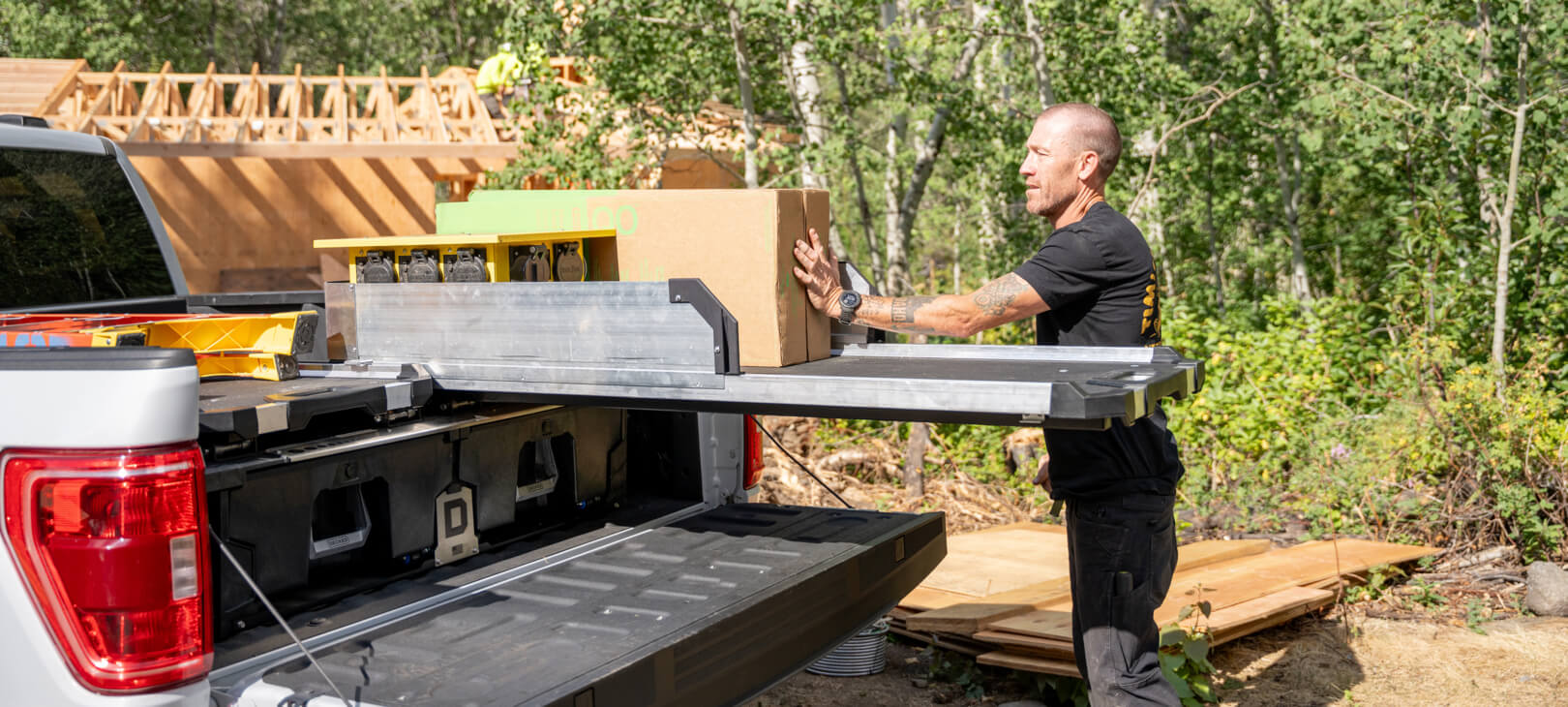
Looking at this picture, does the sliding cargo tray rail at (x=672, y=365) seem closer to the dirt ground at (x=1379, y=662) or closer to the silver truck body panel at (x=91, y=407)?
the silver truck body panel at (x=91, y=407)

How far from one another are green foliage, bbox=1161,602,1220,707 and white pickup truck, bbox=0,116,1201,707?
4.17 feet

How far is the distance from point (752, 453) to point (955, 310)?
1.17 m

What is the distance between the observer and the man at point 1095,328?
3.46 meters

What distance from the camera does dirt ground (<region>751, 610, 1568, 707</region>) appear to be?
16.4ft

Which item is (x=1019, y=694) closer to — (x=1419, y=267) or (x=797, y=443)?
(x=797, y=443)

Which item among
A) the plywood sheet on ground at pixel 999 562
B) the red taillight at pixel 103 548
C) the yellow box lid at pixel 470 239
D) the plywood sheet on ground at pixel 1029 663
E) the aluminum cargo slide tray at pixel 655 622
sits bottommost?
the plywood sheet on ground at pixel 1029 663

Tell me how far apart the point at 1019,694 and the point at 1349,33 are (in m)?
5.77

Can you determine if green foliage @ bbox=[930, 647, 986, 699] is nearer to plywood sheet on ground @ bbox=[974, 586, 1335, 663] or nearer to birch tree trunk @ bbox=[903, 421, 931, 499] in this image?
plywood sheet on ground @ bbox=[974, 586, 1335, 663]

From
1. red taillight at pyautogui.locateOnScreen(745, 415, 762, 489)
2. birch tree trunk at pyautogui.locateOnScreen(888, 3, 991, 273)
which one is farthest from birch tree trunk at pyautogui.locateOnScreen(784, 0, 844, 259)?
red taillight at pyautogui.locateOnScreen(745, 415, 762, 489)

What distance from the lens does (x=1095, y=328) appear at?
141 inches

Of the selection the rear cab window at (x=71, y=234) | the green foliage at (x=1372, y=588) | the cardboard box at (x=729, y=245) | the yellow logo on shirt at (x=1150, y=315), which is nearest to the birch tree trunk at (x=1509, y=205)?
the green foliage at (x=1372, y=588)

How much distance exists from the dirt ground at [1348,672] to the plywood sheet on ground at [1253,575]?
0.24 m

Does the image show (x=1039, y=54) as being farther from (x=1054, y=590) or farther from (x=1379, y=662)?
(x=1379, y=662)

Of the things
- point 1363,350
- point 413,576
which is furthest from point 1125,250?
point 1363,350
